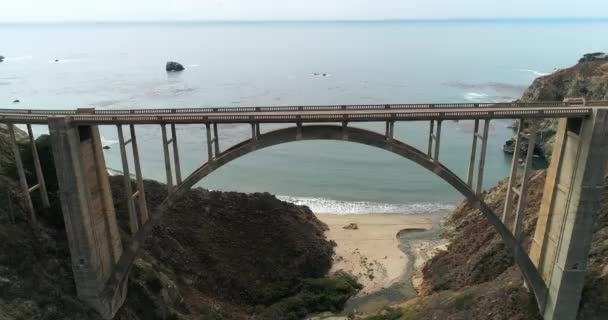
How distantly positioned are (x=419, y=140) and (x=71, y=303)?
167 ft

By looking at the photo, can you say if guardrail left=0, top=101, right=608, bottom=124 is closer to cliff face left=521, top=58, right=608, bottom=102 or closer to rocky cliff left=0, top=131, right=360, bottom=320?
rocky cliff left=0, top=131, right=360, bottom=320

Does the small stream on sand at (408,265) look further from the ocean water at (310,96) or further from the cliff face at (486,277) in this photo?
the ocean water at (310,96)

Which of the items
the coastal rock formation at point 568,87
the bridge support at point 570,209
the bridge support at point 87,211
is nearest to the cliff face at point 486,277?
the bridge support at point 570,209

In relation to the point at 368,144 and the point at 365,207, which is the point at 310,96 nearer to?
the point at 365,207

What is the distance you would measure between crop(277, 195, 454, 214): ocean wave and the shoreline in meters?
1.14

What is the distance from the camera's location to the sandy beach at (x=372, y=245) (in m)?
31.8

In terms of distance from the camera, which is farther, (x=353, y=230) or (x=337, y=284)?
(x=353, y=230)

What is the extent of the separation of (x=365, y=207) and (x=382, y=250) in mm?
11632

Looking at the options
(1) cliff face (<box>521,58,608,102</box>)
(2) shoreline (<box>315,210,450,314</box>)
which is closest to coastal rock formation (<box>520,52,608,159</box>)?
(1) cliff face (<box>521,58,608,102</box>)

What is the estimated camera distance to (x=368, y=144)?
20797 mm

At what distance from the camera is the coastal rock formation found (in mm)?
59156

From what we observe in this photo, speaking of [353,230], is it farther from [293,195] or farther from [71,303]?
[71,303]

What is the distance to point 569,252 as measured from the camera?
20031 mm

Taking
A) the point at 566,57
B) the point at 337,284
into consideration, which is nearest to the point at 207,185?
the point at 337,284
